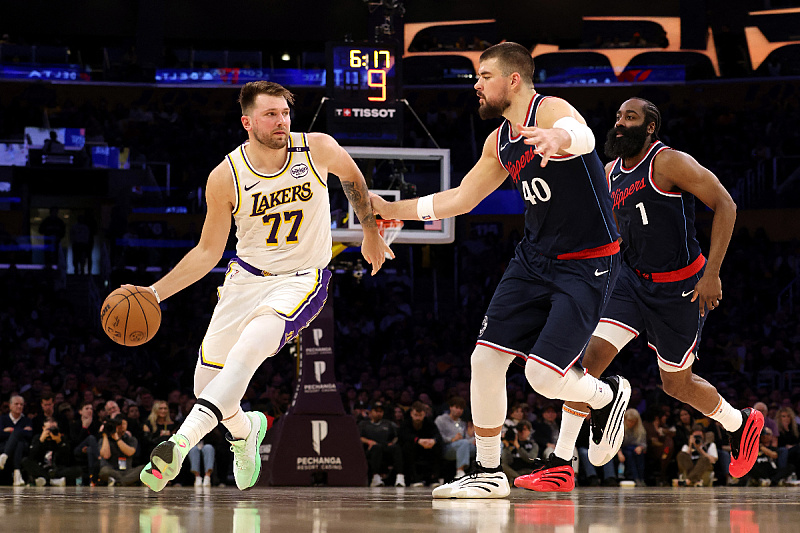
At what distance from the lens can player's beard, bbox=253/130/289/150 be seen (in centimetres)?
554

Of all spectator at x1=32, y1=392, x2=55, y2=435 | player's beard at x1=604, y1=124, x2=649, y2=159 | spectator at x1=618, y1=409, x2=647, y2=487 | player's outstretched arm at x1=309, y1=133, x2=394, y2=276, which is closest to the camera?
player's outstretched arm at x1=309, y1=133, x2=394, y2=276

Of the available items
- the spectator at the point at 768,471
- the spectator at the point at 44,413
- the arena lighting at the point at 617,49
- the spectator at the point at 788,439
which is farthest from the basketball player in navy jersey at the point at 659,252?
the arena lighting at the point at 617,49

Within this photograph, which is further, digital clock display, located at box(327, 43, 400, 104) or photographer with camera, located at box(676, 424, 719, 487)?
photographer with camera, located at box(676, 424, 719, 487)

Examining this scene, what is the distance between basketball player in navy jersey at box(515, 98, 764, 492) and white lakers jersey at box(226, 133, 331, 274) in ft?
6.52

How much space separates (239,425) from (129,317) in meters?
0.90

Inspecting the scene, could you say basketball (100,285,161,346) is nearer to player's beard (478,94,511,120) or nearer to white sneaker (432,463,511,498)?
white sneaker (432,463,511,498)

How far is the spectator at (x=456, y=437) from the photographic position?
41.6 feet

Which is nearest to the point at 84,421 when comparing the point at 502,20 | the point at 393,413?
the point at 393,413

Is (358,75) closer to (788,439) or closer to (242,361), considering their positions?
(242,361)

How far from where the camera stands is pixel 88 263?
1986 cm

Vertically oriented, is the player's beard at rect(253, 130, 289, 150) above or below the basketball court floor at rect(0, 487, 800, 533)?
above

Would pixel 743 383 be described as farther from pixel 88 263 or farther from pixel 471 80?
pixel 88 263

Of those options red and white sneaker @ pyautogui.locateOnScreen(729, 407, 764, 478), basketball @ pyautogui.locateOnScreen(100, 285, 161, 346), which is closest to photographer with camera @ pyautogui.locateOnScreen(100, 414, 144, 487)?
basketball @ pyautogui.locateOnScreen(100, 285, 161, 346)

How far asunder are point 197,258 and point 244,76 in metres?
19.3
